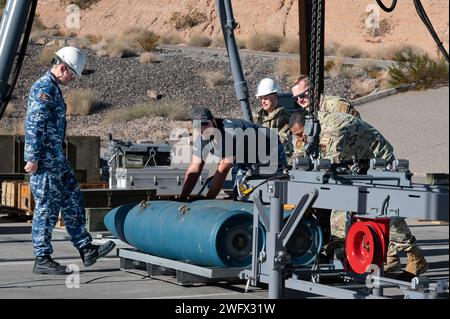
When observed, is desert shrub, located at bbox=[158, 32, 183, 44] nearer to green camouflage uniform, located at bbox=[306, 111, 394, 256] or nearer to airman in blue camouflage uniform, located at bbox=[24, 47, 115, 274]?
green camouflage uniform, located at bbox=[306, 111, 394, 256]

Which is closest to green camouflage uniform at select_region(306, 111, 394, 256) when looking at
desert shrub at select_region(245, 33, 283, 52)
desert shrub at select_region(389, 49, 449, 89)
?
desert shrub at select_region(389, 49, 449, 89)

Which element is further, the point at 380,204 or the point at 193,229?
the point at 193,229

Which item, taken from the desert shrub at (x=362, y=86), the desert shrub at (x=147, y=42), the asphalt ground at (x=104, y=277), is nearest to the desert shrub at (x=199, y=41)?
the desert shrub at (x=147, y=42)

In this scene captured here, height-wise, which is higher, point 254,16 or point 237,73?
point 254,16

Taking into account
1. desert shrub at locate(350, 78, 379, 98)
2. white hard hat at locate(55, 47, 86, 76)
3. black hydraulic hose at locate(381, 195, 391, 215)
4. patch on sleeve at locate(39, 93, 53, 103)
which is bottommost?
black hydraulic hose at locate(381, 195, 391, 215)

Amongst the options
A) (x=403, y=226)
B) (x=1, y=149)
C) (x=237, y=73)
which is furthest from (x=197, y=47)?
(x=403, y=226)

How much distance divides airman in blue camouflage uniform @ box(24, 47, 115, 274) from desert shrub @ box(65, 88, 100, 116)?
2607cm

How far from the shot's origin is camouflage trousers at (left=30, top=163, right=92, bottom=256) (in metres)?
10.4

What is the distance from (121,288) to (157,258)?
0.52m

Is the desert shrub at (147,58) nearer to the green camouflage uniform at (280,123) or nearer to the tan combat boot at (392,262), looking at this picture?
the green camouflage uniform at (280,123)

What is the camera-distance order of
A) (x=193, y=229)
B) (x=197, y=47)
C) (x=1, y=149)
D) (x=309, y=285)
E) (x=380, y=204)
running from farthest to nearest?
(x=197, y=47)
(x=1, y=149)
(x=193, y=229)
(x=309, y=285)
(x=380, y=204)

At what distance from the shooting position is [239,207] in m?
9.93

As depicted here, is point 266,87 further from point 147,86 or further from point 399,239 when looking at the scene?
point 147,86

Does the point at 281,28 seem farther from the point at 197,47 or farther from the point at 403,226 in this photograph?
the point at 403,226
